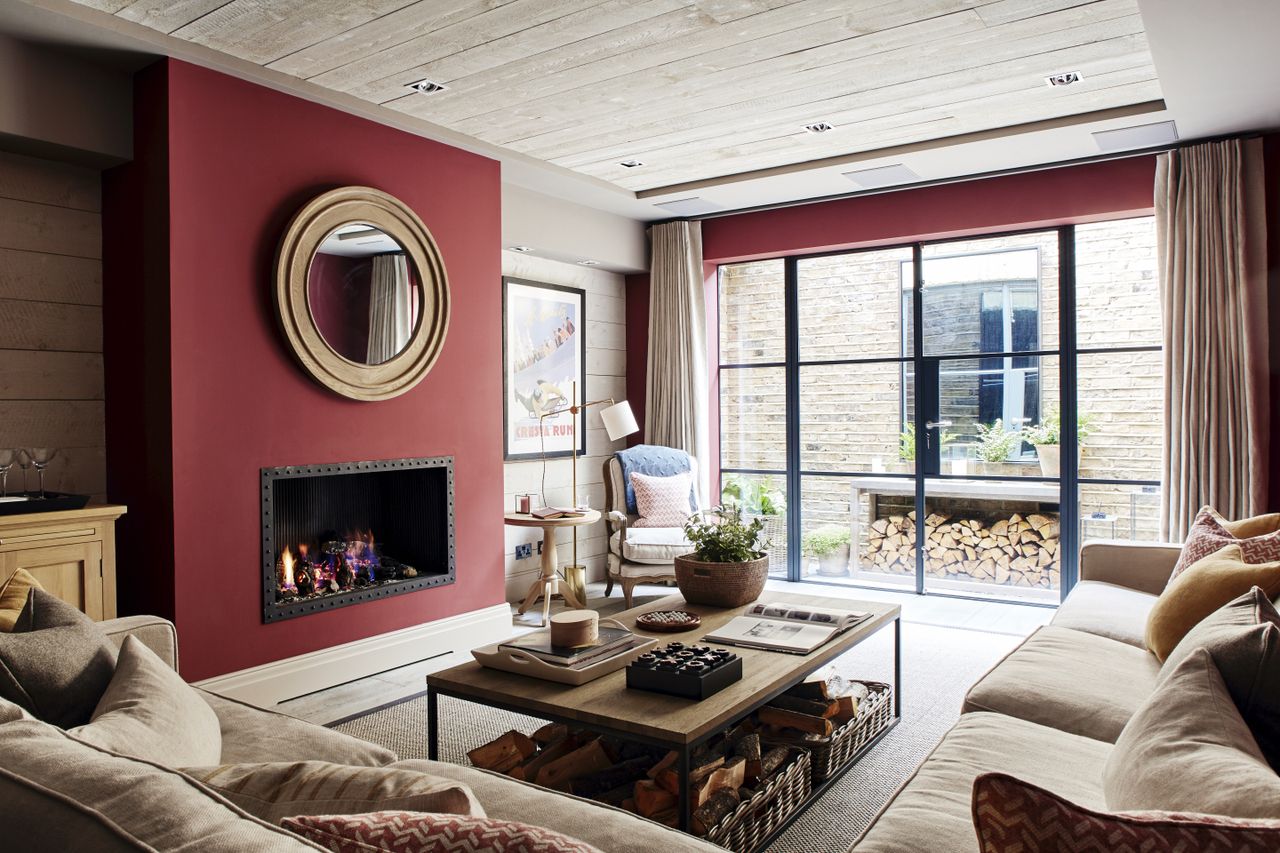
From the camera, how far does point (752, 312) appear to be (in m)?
6.20

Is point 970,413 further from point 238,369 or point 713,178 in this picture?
point 238,369

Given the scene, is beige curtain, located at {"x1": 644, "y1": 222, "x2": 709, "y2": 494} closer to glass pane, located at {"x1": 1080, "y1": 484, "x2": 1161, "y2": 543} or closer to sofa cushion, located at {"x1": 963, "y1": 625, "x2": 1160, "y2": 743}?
glass pane, located at {"x1": 1080, "y1": 484, "x2": 1161, "y2": 543}

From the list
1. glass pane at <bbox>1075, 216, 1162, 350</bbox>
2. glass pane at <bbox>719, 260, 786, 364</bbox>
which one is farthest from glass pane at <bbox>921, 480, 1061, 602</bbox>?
glass pane at <bbox>719, 260, 786, 364</bbox>

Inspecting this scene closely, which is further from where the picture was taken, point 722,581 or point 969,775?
point 722,581

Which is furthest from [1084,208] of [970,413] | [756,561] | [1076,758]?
[1076,758]

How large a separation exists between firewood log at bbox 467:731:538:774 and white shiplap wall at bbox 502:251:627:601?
286 cm

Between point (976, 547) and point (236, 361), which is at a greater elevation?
point (236, 361)

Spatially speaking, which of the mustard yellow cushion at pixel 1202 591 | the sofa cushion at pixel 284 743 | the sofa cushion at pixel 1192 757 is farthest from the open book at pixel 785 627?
the sofa cushion at pixel 1192 757

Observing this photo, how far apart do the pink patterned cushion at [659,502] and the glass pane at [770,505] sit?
27.0 inches


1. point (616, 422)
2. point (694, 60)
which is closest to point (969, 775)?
point (694, 60)

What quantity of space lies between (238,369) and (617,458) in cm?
252

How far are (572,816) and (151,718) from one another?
691 millimetres

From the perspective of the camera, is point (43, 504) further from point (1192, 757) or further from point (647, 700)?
point (1192, 757)

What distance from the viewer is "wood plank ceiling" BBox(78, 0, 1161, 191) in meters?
2.97
